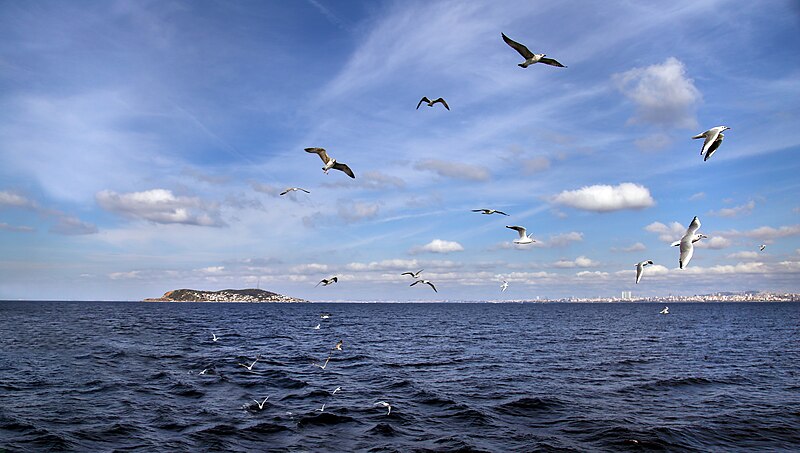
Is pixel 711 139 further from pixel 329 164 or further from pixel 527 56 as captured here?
pixel 329 164

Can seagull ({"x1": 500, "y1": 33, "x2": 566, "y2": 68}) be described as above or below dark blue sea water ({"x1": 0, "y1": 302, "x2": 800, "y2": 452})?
above

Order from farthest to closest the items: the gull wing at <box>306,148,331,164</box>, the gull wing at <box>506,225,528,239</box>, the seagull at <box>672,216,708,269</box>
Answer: the gull wing at <box>506,225,528,239</box> → the gull wing at <box>306,148,331,164</box> → the seagull at <box>672,216,708,269</box>

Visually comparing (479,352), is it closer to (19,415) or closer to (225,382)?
(225,382)

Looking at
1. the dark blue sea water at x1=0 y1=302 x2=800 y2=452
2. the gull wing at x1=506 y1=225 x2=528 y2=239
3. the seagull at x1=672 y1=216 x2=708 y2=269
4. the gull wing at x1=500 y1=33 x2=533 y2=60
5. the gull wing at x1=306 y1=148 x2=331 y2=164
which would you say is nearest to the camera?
the seagull at x1=672 y1=216 x2=708 y2=269

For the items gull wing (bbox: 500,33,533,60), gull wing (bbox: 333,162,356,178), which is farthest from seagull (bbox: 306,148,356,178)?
gull wing (bbox: 500,33,533,60)

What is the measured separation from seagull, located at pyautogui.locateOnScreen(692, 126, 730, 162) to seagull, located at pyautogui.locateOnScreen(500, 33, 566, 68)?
4471 millimetres

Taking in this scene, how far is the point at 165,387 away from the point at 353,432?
488 inches

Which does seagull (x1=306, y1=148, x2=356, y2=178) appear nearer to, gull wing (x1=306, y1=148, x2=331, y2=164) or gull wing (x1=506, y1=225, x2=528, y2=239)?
gull wing (x1=306, y1=148, x2=331, y2=164)

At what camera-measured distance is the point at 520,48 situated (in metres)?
14.8

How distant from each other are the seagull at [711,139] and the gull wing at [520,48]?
5.32 m

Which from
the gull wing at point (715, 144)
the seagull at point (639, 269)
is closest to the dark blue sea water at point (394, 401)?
the seagull at point (639, 269)

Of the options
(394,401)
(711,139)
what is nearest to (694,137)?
(711,139)

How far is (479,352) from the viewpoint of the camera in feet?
136

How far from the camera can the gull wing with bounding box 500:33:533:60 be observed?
14227mm
